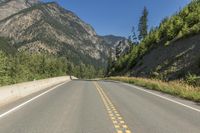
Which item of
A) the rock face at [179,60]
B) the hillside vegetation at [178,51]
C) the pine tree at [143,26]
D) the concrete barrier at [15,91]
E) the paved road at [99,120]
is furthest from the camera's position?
the pine tree at [143,26]

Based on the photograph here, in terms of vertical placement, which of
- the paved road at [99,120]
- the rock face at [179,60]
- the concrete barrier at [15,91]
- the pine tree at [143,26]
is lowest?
the paved road at [99,120]

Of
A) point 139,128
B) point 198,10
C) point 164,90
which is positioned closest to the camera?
point 139,128

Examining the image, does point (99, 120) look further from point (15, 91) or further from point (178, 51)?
point (178, 51)

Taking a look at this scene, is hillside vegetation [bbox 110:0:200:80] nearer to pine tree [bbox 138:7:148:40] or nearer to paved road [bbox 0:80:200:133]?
paved road [bbox 0:80:200:133]

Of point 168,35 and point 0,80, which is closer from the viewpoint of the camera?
point 168,35

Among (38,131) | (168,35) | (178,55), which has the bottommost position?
(38,131)

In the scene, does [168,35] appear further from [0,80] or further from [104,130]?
[104,130]

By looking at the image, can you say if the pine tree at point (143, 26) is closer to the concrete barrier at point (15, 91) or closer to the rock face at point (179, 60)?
the rock face at point (179, 60)

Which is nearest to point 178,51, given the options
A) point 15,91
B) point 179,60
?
point 179,60

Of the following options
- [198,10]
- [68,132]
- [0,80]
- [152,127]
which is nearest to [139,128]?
[152,127]

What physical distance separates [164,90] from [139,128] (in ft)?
57.6

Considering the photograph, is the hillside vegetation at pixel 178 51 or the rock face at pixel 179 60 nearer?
the rock face at pixel 179 60

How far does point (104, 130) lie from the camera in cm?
974

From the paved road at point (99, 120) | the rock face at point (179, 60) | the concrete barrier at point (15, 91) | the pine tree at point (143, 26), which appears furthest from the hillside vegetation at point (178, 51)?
the pine tree at point (143, 26)
